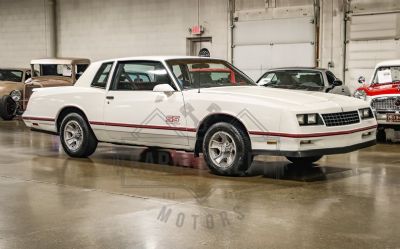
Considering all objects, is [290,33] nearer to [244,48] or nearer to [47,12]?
[244,48]

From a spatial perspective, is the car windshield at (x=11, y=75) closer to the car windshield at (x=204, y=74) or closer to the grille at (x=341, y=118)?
the car windshield at (x=204, y=74)

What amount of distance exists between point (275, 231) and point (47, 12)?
813 inches

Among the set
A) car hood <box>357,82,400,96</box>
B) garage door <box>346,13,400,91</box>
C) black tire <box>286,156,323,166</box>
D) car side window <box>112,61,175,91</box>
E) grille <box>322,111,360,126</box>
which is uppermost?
garage door <box>346,13,400,91</box>

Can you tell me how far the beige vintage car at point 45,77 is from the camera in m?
15.7

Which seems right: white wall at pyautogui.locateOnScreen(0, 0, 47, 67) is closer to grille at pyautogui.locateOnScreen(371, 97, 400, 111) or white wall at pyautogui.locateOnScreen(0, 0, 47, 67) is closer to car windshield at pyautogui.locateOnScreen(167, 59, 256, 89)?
grille at pyautogui.locateOnScreen(371, 97, 400, 111)

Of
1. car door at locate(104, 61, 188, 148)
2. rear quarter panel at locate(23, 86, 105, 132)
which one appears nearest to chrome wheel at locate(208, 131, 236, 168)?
car door at locate(104, 61, 188, 148)

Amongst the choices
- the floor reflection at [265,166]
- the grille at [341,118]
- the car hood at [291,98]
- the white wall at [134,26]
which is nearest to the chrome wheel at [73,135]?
the floor reflection at [265,166]

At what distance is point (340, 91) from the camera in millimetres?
13414

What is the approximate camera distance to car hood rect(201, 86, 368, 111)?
265 inches

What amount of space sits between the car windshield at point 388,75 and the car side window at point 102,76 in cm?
597

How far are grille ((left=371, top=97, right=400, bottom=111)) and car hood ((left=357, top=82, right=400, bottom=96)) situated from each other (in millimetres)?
138

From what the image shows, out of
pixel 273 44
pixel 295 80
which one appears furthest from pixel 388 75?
pixel 273 44

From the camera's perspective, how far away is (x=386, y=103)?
11.0 metres

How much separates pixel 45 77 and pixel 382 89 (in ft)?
30.6
